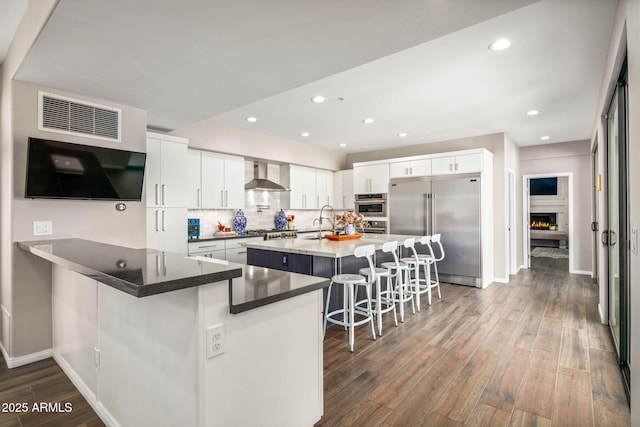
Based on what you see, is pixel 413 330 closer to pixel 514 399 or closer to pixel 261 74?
pixel 514 399

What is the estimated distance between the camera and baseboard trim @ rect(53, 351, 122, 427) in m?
1.89

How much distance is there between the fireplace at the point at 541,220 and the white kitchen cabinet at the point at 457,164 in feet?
21.8

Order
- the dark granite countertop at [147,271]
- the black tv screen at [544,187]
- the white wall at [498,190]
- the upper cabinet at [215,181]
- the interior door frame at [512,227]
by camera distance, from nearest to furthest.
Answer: the dark granite countertop at [147,271], the upper cabinet at [215,181], the white wall at [498,190], the interior door frame at [512,227], the black tv screen at [544,187]

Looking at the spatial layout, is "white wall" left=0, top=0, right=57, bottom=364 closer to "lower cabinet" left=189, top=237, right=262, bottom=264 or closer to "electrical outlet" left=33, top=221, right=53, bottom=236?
"electrical outlet" left=33, top=221, right=53, bottom=236

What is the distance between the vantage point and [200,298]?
3.92 feet

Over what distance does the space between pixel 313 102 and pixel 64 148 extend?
2637 millimetres

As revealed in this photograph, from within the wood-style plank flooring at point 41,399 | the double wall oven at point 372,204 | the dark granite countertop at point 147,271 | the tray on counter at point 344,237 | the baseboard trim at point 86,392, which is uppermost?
the double wall oven at point 372,204

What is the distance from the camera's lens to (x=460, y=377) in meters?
2.46

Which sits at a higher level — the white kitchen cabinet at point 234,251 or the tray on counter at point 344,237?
the tray on counter at point 344,237

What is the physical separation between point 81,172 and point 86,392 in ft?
5.77

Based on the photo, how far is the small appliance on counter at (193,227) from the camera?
484 cm

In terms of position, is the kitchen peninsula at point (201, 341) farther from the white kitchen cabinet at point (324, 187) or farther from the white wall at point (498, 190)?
the white kitchen cabinet at point (324, 187)

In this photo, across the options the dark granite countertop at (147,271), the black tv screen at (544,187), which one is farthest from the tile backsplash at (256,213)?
the black tv screen at (544,187)

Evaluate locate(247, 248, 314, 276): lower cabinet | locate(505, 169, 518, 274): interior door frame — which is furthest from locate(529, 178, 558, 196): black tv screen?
locate(247, 248, 314, 276): lower cabinet
